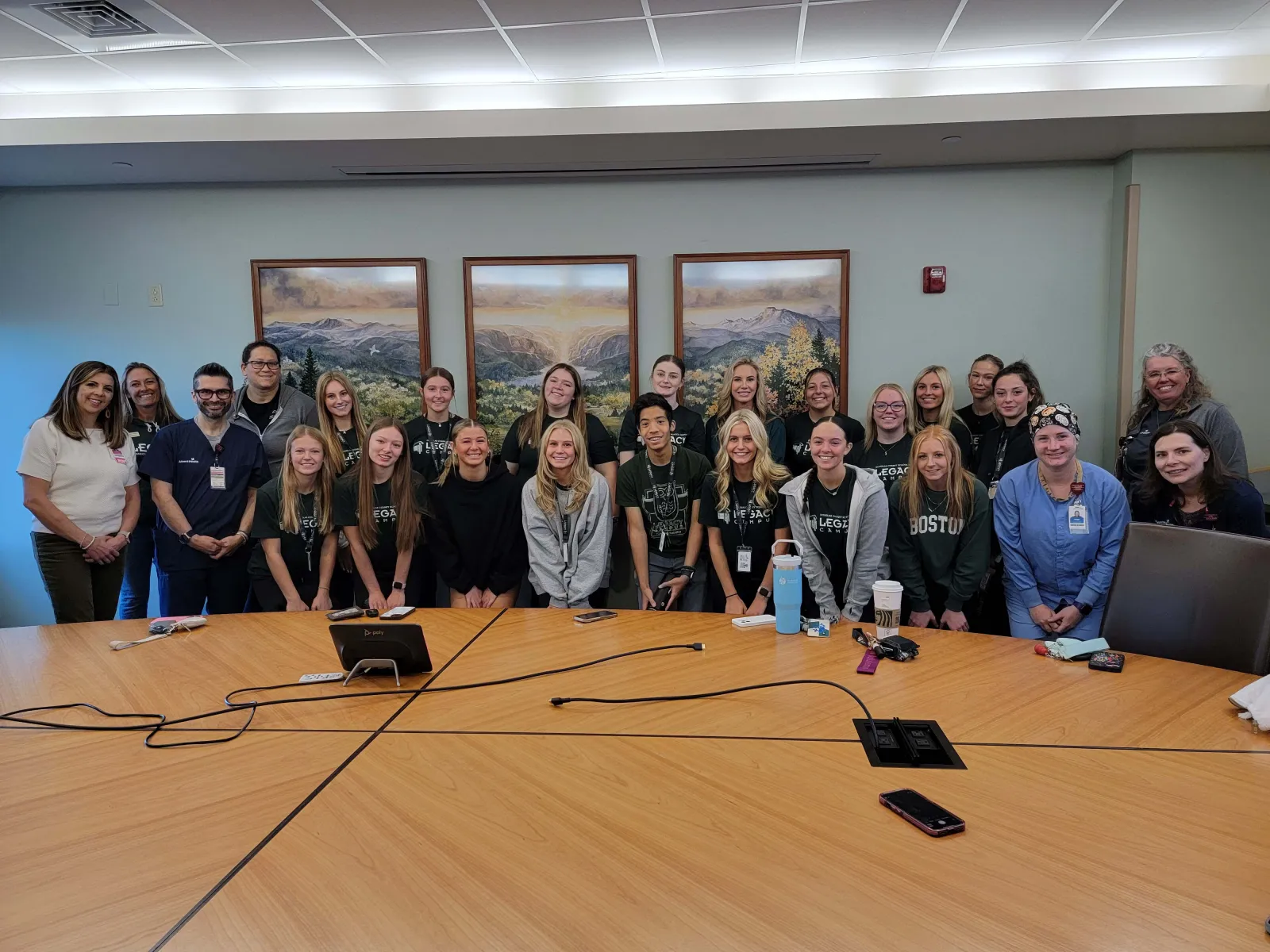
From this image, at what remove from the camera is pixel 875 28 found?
140 inches

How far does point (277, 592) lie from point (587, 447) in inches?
67.0

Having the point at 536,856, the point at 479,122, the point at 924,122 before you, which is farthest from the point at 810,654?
the point at 479,122

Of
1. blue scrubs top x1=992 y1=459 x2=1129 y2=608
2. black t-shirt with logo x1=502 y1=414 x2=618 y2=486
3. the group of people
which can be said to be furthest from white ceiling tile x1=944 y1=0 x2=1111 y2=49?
black t-shirt with logo x1=502 y1=414 x2=618 y2=486

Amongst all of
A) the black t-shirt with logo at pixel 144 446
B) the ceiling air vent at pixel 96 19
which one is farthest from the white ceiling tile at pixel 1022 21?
the black t-shirt with logo at pixel 144 446

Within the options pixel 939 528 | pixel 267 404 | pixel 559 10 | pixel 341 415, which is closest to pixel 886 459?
pixel 939 528

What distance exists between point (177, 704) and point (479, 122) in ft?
10.5

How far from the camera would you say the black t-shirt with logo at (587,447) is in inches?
161

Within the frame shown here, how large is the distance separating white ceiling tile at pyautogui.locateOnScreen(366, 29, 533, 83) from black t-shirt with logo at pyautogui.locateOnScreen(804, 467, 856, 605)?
263 centimetres

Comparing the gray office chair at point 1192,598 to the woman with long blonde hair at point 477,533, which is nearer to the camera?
the gray office chair at point 1192,598

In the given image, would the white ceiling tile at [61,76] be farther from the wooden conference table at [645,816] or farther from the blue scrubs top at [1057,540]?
the blue scrubs top at [1057,540]

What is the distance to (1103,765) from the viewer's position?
156 centimetres

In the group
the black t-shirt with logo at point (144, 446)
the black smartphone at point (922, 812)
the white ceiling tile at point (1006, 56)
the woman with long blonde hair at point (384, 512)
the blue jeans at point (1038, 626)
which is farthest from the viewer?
the black t-shirt with logo at point (144, 446)

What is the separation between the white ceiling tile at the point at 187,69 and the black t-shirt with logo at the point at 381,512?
2282 mm

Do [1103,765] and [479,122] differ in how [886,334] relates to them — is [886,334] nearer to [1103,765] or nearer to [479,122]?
[479,122]
